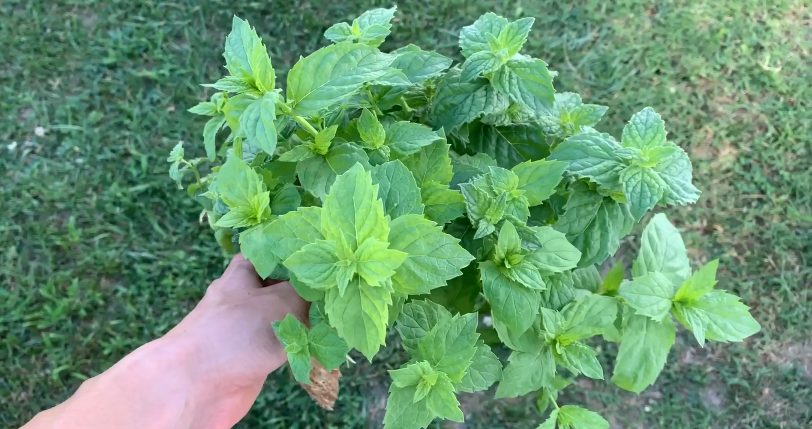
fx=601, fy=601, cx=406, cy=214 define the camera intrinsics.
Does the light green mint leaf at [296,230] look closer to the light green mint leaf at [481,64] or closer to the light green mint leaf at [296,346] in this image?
the light green mint leaf at [296,346]

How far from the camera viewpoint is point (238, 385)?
66.8 inches

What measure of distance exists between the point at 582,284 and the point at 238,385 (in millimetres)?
988

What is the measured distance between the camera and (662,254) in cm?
151

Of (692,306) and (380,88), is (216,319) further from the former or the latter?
(692,306)

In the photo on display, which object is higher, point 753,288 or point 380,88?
point 380,88

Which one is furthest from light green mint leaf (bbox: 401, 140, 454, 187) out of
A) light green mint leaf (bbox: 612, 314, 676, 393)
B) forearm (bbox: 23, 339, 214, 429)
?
forearm (bbox: 23, 339, 214, 429)

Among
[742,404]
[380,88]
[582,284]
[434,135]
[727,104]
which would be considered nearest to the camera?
[434,135]

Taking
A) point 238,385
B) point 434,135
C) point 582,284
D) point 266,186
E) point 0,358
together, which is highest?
point 434,135

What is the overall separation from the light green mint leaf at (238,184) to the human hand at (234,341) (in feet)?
1.60

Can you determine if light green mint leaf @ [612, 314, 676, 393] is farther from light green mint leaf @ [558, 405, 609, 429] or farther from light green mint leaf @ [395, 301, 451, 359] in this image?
light green mint leaf @ [395, 301, 451, 359]

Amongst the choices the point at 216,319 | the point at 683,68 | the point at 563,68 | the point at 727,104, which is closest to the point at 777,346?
the point at 727,104

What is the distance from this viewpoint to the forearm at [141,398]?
149 cm

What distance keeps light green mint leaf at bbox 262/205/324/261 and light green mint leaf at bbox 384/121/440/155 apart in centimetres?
27

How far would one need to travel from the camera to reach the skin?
59.8 inches
